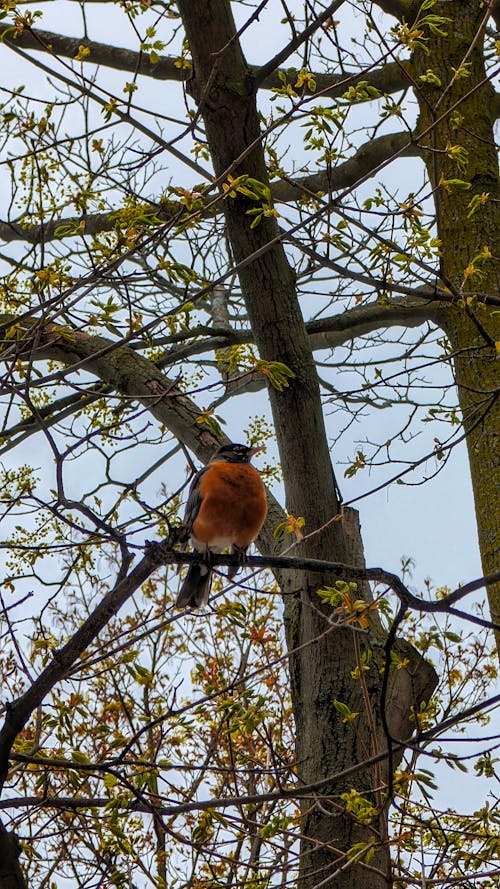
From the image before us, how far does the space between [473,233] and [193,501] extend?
122 inches

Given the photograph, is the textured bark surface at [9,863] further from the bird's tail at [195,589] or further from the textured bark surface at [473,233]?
the textured bark surface at [473,233]

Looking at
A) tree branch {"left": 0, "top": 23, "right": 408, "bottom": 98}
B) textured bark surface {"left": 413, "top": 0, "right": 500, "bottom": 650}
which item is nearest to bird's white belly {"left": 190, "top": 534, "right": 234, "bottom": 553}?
textured bark surface {"left": 413, "top": 0, "right": 500, "bottom": 650}

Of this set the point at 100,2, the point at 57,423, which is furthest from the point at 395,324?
the point at 100,2

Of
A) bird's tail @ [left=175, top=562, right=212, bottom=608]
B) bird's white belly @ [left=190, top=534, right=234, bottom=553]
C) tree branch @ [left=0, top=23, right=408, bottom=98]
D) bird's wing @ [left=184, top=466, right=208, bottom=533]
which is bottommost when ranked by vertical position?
bird's tail @ [left=175, top=562, right=212, bottom=608]

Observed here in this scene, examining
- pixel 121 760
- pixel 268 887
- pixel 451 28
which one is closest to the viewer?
pixel 121 760

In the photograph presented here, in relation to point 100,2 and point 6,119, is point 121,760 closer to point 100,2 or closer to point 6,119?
point 6,119

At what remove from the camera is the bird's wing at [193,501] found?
490cm

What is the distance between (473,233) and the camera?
656 centimetres

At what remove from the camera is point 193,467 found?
5.21m

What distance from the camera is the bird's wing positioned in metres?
4.90

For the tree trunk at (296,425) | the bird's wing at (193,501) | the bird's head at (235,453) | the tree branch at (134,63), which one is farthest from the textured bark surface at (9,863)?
the tree branch at (134,63)

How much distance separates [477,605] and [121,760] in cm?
366

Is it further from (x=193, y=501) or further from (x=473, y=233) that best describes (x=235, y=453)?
(x=473, y=233)

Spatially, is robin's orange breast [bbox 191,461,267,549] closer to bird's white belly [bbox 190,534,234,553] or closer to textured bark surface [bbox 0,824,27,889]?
bird's white belly [bbox 190,534,234,553]
